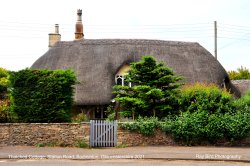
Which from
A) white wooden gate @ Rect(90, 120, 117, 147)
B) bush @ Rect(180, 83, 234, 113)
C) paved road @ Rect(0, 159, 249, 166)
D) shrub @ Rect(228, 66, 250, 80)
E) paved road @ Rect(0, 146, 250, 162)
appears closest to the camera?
paved road @ Rect(0, 159, 249, 166)

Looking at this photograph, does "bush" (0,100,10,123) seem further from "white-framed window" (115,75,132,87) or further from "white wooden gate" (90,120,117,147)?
"white-framed window" (115,75,132,87)

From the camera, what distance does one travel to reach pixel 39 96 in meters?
21.8

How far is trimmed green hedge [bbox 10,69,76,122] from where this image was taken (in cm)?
2161

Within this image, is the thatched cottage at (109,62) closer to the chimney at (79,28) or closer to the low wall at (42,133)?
the chimney at (79,28)

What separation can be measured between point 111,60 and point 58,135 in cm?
1351

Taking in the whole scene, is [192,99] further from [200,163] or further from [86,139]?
[200,163]

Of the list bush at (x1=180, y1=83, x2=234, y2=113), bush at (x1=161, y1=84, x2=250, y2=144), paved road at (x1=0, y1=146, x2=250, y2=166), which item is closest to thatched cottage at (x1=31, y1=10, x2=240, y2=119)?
bush at (x1=180, y1=83, x2=234, y2=113)

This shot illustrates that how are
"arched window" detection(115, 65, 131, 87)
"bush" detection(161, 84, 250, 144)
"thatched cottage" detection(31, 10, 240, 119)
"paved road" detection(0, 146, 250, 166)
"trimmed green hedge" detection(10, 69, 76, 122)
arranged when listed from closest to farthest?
1. "paved road" detection(0, 146, 250, 166)
2. "bush" detection(161, 84, 250, 144)
3. "trimmed green hedge" detection(10, 69, 76, 122)
4. "thatched cottage" detection(31, 10, 240, 119)
5. "arched window" detection(115, 65, 131, 87)

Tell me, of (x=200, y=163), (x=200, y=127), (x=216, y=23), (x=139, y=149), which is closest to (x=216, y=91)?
(x=200, y=127)

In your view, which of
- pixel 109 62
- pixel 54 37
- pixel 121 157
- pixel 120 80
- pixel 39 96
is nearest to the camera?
pixel 121 157

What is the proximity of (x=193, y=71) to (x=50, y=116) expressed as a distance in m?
14.9

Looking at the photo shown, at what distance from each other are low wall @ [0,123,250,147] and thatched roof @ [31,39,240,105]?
30.5 ft

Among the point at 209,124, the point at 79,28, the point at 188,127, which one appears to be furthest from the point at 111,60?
the point at 209,124

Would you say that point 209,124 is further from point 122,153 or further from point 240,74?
point 240,74
